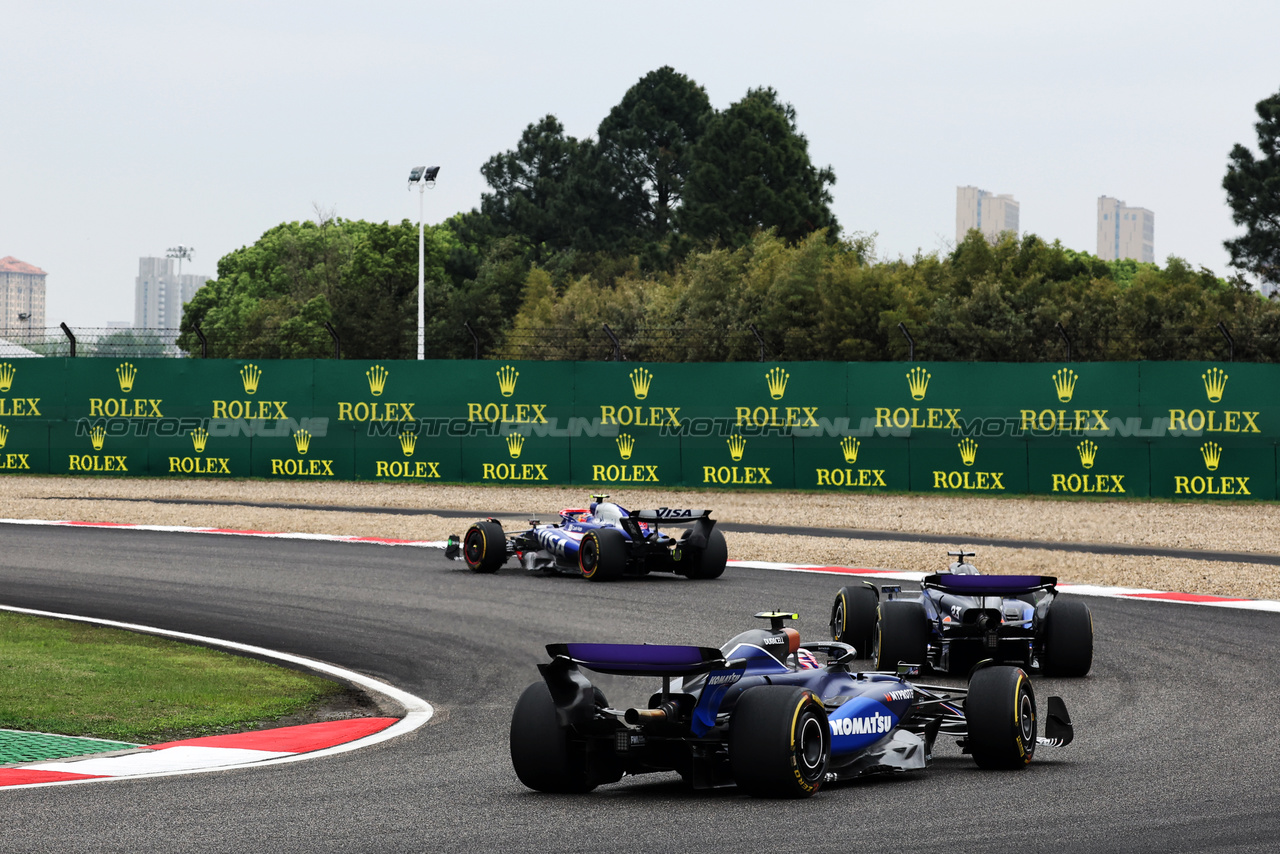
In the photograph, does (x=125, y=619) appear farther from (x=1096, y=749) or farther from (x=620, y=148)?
(x=620, y=148)

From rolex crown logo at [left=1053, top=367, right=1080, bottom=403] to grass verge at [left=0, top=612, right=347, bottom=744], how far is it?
1866cm

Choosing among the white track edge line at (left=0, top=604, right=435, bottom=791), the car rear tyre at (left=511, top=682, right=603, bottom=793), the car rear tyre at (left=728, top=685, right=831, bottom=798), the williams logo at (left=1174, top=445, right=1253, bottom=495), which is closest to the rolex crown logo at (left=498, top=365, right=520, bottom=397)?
the williams logo at (left=1174, top=445, right=1253, bottom=495)

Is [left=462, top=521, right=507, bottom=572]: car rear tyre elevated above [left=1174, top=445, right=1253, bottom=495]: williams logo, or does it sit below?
below

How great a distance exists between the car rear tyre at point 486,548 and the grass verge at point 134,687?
531 cm

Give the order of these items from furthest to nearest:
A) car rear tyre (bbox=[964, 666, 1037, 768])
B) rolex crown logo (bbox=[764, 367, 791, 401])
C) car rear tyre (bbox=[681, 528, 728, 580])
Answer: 1. rolex crown logo (bbox=[764, 367, 791, 401])
2. car rear tyre (bbox=[681, 528, 728, 580])
3. car rear tyre (bbox=[964, 666, 1037, 768])

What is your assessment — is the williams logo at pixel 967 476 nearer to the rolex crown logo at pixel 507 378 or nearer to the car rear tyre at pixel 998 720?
the rolex crown logo at pixel 507 378

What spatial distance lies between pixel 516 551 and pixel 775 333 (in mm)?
28940

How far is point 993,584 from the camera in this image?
10828 millimetres

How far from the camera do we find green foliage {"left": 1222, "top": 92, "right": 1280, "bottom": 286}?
5741 cm

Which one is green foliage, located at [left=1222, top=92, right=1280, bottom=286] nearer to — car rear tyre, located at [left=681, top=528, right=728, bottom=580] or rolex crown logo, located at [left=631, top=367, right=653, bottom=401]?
rolex crown logo, located at [left=631, top=367, right=653, bottom=401]

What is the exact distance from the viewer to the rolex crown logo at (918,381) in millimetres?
28234

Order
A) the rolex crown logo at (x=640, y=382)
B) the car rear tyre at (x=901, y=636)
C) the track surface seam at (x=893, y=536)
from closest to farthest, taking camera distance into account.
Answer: the car rear tyre at (x=901, y=636) < the track surface seam at (x=893, y=536) < the rolex crown logo at (x=640, y=382)

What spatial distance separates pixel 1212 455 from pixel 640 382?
10.5m

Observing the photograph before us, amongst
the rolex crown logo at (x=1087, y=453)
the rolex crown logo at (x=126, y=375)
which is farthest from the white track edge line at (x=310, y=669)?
the rolex crown logo at (x=1087, y=453)
